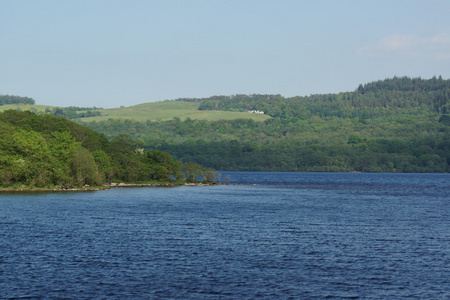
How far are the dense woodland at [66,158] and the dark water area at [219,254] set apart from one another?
3509 centimetres

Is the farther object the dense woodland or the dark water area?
the dense woodland

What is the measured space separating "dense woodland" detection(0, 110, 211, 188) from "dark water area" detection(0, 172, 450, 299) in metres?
35.1

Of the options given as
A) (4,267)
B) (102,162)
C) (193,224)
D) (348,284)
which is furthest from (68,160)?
(348,284)

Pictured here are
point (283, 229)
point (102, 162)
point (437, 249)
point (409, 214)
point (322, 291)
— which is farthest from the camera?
point (102, 162)

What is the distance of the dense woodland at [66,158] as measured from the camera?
4658 inches

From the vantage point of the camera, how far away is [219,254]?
48812mm

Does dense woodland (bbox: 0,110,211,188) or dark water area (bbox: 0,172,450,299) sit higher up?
dense woodland (bbox: 0,110,211,188)

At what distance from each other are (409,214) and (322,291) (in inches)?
2152

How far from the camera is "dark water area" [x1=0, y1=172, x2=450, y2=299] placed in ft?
121

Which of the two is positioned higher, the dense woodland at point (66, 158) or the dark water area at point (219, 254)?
the dense woodland at point (66, 158)

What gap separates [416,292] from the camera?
121 feet

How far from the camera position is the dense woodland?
118m

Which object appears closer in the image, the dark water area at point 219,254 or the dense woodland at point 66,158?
the dark water area at point 219,254

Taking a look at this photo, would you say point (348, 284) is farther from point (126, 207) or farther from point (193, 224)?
point (126, 207)
